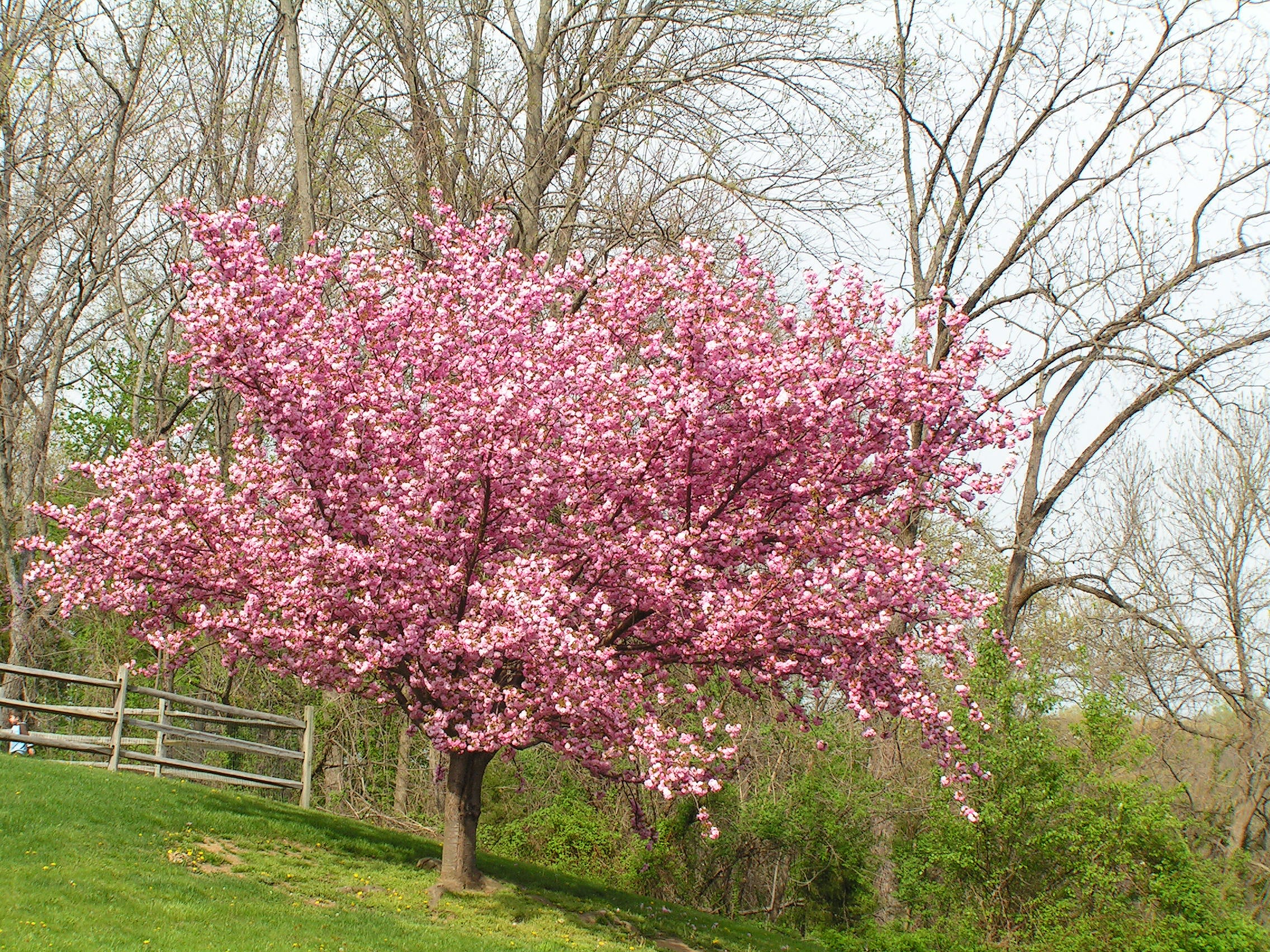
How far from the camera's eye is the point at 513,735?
9.13 meters

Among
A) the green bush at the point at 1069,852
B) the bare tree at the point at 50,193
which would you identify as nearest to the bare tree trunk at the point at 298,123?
the bare tree at the point at 50,193

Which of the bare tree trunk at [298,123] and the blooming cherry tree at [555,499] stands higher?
the bare tree trunk at [298,123]

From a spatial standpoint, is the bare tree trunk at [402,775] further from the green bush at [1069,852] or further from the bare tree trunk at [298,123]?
the green bush at [1069,852]

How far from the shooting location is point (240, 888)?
31.5 ft

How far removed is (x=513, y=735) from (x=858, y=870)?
417 inches

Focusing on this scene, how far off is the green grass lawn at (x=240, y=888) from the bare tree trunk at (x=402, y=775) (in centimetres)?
529

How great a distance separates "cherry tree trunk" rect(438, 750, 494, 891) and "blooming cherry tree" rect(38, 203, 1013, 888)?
124 cm

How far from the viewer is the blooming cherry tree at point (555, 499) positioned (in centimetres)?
893

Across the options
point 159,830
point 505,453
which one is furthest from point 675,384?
point 159,830

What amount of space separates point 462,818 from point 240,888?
7.66ft

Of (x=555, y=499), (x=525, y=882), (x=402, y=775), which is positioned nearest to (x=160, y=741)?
(x=525, y=882)

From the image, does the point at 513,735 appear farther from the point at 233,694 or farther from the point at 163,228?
the point at 163,228

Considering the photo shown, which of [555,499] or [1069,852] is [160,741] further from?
[1069,852]

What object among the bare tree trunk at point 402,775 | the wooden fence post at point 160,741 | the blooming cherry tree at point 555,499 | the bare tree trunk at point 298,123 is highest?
the bare tree trunk at point 298,123
